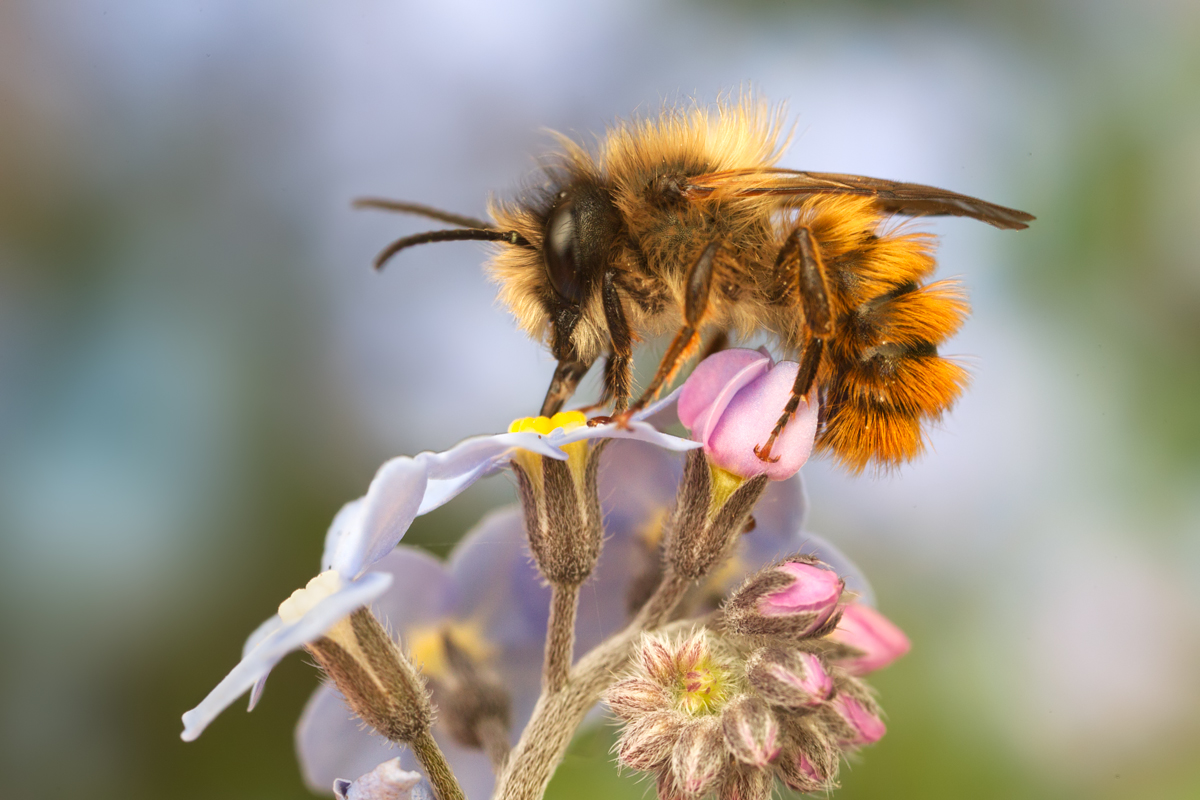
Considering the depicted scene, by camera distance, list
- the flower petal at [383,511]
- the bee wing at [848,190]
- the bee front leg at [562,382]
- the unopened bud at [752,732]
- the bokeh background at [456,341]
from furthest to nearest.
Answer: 1. the bokeh background at [456,341]
2. the bee front leg at [562,382]
3. the bee wing at [848,190]
4. the unopened bud at [752,732]
5. the flower petal at [383,511]

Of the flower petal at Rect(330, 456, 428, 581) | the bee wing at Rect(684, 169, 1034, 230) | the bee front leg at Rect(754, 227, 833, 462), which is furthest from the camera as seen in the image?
the bee wing at Rect(684, 169, 1034, 230)

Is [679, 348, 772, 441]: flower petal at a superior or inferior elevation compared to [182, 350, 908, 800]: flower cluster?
superior

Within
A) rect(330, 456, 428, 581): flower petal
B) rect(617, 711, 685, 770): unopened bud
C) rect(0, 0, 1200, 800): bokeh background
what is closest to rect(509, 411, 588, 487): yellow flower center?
rect(330, 456, 428, 581): flower petal

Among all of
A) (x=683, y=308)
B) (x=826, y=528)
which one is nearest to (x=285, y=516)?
(x=826, y=528)

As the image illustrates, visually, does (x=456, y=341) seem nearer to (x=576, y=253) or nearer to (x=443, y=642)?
(x=443, y=642)

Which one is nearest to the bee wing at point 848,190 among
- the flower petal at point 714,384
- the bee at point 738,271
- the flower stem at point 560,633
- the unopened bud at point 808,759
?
the bee at point 738,271

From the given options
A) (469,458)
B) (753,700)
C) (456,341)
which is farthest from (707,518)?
(456,341)

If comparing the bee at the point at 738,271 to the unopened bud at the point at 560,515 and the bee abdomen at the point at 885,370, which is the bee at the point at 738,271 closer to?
the bee abdomen at the point at 885,370

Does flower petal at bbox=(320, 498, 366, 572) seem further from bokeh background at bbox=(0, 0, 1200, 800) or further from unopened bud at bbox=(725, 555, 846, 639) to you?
bokeh background at bbox=(0, 0, 1200, 800)

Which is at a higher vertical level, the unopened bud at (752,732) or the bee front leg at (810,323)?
the bee front leg at (810,323)
